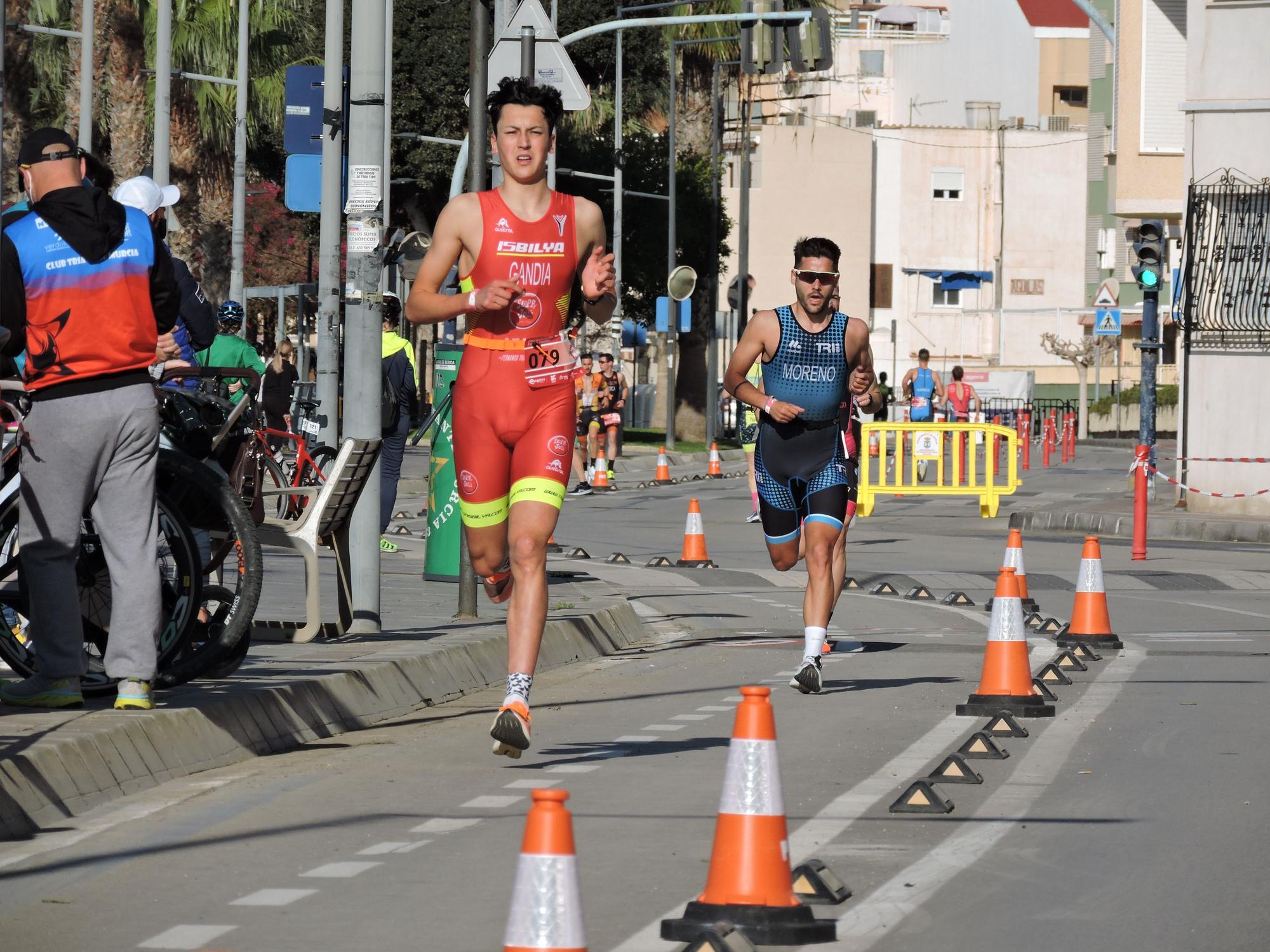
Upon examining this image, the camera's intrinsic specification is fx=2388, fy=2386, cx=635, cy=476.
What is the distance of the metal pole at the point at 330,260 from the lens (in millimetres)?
17391

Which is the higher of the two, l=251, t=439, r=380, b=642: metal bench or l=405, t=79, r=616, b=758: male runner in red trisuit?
l=405, t=79, r=616, b=758: male runner in red trisuit

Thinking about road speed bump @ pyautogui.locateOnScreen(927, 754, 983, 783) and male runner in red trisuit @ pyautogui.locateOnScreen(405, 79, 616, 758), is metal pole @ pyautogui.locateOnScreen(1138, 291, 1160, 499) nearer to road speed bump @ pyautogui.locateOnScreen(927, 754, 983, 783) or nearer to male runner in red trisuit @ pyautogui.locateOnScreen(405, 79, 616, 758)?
male runner in red trisuit @ pyautogui.locateOnScreen(405, 79, 616, 758)

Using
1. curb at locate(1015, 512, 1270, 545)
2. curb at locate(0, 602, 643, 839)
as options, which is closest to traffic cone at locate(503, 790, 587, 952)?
curb at locate(0, 602, 643, 839)

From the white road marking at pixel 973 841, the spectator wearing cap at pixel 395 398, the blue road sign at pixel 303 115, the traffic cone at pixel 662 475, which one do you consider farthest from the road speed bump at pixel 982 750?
the traffic cone at pixel 662 475

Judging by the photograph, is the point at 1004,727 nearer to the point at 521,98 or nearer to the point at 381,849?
the point at 521,98

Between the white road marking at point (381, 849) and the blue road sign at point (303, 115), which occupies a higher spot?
the blue road sign at point (303, 115)

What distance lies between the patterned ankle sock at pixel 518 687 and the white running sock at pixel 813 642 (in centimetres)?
282

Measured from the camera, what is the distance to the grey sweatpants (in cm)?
795

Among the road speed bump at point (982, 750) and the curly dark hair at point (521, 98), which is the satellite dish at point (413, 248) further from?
the road speed bump at point (982, 750)

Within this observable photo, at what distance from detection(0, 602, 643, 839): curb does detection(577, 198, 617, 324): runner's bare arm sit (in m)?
1.92

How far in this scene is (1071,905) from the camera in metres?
6.00

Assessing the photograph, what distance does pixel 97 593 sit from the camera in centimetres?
864

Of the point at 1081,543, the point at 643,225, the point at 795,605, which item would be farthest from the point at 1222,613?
the point at 643,225

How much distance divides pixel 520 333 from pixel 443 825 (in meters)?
2.01
